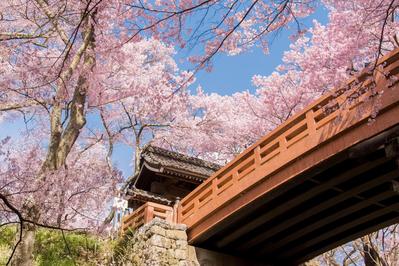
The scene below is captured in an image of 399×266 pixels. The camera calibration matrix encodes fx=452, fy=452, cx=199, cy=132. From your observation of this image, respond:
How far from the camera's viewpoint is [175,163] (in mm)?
15438

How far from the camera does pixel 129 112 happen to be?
68.4 ft

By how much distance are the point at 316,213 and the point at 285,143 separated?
7.23 ft

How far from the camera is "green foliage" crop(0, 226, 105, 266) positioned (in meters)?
12.8

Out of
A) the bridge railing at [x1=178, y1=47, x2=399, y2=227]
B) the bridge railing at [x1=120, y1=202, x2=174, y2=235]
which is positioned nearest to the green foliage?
the bridge railing at [x1=120, y1=202, x2=174, y2=235]

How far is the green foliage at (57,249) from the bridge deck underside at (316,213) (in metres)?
3.47

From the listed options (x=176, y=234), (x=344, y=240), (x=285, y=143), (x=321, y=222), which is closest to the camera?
(x=285, y=143)

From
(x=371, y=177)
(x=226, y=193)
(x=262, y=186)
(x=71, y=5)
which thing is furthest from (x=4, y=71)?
(x=371, y=177)

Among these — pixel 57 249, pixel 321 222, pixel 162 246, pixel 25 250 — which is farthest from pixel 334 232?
pixel 57 249

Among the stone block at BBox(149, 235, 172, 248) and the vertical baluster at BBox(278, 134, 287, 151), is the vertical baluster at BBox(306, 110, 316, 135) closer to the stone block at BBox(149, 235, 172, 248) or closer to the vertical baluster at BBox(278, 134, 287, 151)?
the vertical baluster at BBox(278, 134, 287, 151)

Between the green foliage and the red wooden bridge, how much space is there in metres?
1.30

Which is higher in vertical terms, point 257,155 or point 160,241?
point 257,155

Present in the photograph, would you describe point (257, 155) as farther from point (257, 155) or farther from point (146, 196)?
point (146, 196)

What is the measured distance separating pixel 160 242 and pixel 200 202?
1.45m

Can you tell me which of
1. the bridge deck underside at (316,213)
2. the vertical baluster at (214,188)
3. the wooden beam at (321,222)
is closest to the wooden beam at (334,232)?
the bridge deck underside at (316,213)
